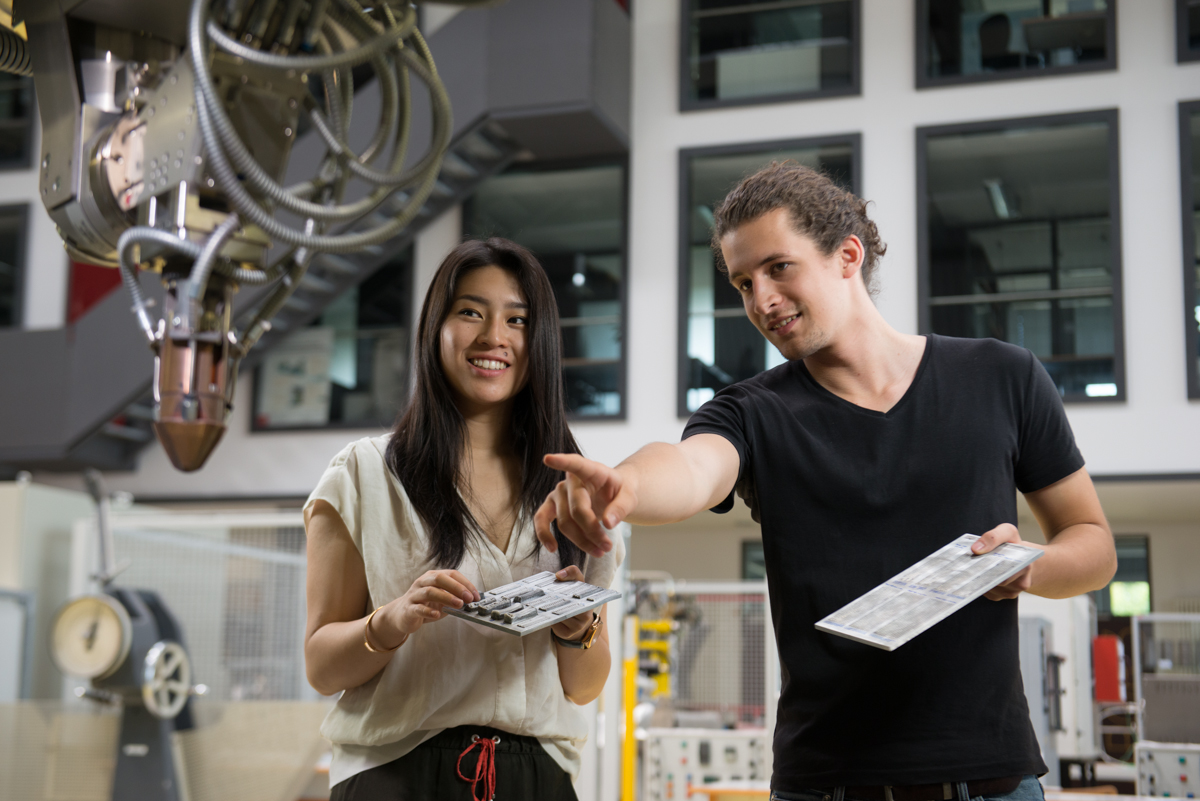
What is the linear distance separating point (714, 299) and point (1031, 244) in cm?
255

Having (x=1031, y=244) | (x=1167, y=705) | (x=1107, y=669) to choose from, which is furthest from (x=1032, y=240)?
(x=1167, y=705)

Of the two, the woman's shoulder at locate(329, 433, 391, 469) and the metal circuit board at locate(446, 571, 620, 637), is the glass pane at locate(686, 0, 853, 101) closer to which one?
the woman's shoulder at locate(329, 433, 391, 469)

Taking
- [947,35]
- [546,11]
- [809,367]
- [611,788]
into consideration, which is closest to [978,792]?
[809,367]

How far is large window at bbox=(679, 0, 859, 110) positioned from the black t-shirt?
27.0ft

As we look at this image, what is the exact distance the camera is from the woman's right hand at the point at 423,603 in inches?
52.3

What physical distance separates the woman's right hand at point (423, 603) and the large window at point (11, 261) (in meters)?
10.9

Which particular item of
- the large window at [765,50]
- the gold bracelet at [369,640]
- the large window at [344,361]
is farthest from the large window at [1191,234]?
the gold bracelet at [369,640]

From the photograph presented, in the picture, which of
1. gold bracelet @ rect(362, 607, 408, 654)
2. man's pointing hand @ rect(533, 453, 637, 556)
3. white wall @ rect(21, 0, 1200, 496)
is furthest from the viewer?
white wall @ rect(21, 0, 1200, 496)

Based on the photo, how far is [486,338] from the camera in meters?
1.67

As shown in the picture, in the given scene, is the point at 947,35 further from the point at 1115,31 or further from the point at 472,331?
the point at 472,331

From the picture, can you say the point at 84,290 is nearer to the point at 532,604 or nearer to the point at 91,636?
the point at 91,636

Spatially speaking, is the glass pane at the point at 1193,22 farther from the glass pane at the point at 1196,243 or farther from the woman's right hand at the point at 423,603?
the woman's right hand at the point at 423,603

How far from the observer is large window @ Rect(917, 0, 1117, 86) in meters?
8.80

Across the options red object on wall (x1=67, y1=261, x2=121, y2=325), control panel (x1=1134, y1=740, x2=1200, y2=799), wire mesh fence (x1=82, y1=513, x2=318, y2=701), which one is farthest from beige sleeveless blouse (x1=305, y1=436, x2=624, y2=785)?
red object on wall (x1=67, y1=261, x2=121, y2=325)
